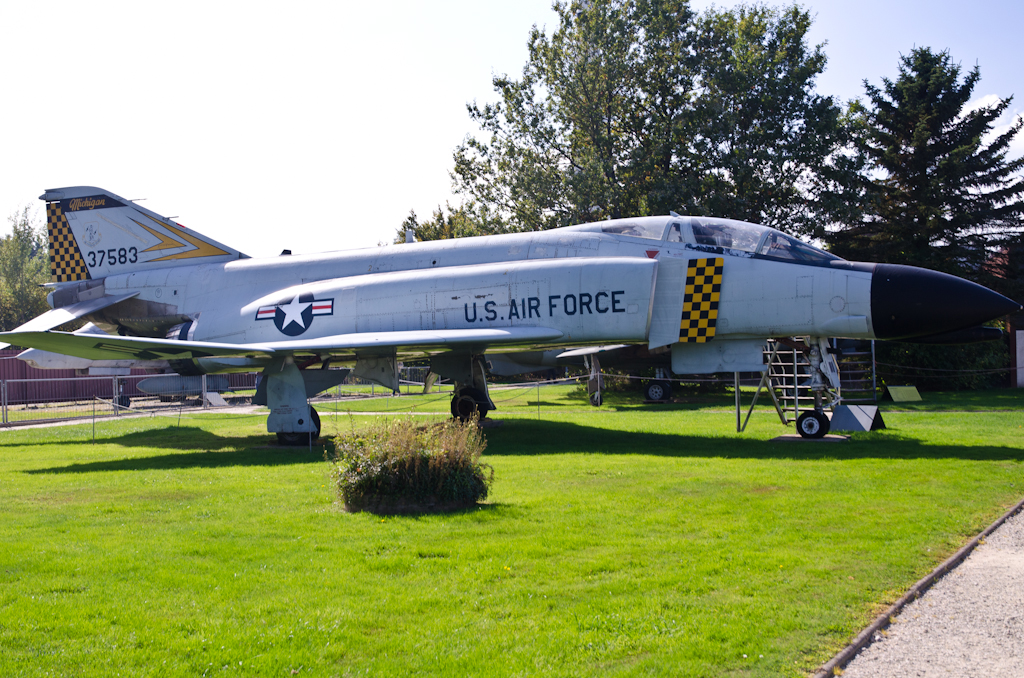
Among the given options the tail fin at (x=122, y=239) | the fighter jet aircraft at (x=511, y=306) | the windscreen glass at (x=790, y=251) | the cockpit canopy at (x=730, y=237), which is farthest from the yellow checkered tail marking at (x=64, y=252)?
the windscreen glass at (x=790, y=251)

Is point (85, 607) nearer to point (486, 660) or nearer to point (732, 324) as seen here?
point (486, 660)

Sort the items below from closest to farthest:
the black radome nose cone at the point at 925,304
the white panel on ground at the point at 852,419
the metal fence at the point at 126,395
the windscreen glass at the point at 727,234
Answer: the black radome nose cone at the point at 925,304 → the windscreen glass at the point at 727,234 → the white panel on ground at the point at 852,419 → the metal fence at the point at 126,395

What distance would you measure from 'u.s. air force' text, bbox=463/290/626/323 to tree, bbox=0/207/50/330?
58071 mm

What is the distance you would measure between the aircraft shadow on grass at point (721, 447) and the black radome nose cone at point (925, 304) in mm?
1797

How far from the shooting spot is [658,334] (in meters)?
12.8

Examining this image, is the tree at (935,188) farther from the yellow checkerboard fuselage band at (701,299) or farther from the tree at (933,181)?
the yellow checkerboard fuselage band at (701,299)

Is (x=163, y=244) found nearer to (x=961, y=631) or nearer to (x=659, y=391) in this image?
(x=659, y=391)

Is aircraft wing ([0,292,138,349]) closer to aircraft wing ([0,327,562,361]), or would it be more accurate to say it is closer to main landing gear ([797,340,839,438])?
aircraft wing ([0,327,562,361])

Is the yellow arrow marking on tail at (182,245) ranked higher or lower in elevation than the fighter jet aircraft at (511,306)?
higher

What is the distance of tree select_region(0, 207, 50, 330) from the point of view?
204ft

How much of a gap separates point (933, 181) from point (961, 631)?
30.2 meters

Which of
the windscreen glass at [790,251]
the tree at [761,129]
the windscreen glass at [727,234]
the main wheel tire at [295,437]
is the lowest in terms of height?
the main wheel tire at [295,437]

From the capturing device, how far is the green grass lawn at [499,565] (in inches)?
158

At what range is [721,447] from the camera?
1226cm
